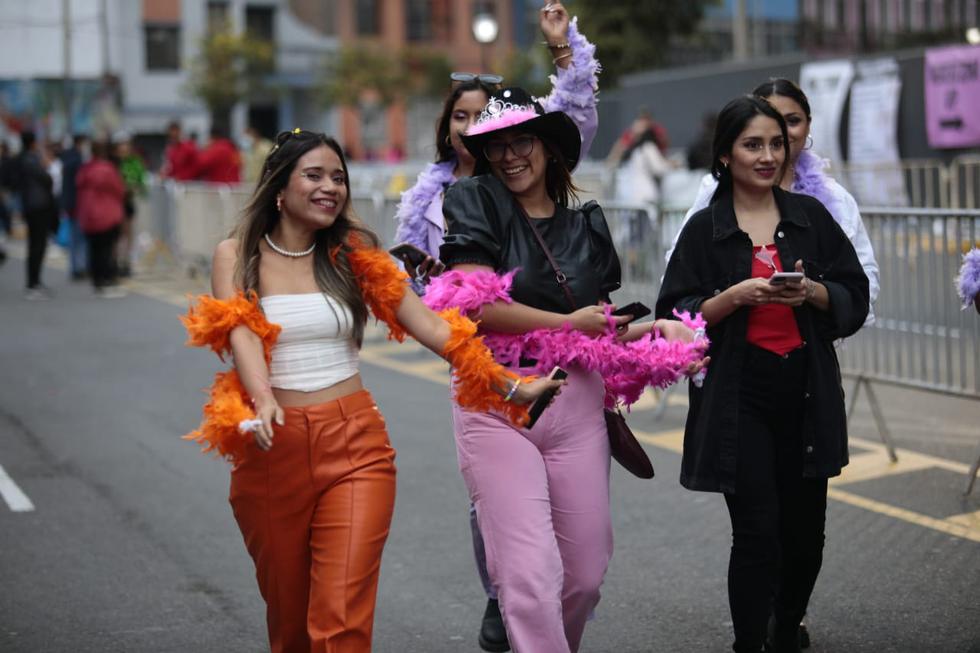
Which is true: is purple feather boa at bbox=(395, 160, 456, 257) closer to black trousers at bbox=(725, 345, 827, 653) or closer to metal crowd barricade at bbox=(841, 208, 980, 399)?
black trousers at bbox=(725, 345, 827, 653)

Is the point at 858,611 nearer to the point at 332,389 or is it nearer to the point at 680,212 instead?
the point at 332,389

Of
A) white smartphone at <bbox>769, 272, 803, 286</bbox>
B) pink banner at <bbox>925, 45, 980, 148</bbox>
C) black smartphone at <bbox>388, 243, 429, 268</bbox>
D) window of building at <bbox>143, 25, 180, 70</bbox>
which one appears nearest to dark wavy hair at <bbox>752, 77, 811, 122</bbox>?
white smartphone at <bbox>769, 272, 803, 286</bbox>

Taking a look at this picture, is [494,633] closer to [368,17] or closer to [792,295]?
[792,295]

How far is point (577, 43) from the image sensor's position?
501 cm

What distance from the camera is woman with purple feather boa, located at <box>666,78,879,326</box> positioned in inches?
197

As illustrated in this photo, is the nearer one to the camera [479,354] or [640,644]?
[479,354]

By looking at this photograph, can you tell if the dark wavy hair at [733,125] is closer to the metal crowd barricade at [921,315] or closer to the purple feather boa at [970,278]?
the purple feather boa at [970,278]

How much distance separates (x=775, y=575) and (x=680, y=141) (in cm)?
2359

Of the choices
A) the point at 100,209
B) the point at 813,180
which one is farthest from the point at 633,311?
the point at 100,209

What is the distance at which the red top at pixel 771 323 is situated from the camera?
4.39 metres

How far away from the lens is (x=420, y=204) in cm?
545

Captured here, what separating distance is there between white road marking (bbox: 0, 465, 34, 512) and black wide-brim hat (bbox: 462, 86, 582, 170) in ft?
13.3

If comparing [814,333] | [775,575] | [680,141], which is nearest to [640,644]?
[775,575]

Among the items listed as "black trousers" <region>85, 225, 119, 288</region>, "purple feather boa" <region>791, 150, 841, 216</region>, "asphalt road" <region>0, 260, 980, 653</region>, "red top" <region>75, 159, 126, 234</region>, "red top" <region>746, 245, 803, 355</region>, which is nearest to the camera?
"red top" <region>746, 245, 803, 355</region>
